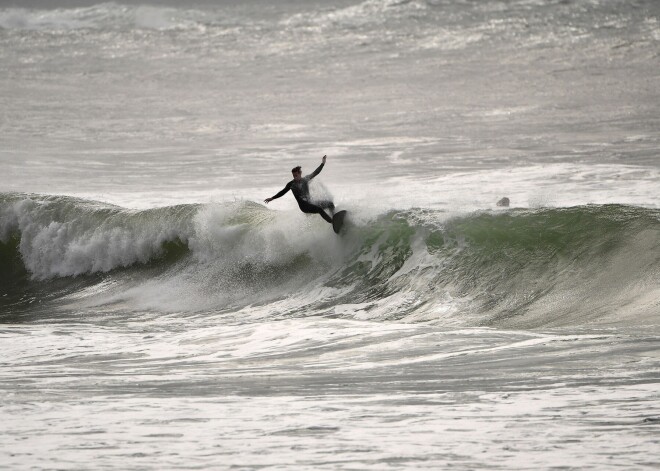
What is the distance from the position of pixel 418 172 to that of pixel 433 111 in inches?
461

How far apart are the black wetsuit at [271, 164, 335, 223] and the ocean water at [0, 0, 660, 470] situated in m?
0.38

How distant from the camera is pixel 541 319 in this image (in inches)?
463

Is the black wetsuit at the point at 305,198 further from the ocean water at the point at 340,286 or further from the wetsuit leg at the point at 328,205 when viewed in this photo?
the ocean water at the point at 340,286

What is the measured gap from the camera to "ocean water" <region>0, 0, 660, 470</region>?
309 inches

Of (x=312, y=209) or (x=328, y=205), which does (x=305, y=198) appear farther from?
(x=328, y=205)

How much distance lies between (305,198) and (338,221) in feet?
2.26

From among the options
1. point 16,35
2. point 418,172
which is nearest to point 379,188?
point 418,172

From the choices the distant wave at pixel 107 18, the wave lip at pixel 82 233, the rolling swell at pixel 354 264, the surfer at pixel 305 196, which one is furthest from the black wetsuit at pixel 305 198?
the distant wave at pixel 107 18

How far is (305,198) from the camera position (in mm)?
14656

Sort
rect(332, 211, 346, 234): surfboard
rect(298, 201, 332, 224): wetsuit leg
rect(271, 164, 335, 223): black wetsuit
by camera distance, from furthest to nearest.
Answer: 1. rect(332, 211, 346, 234): surfboard
2. rect(298, 201, 332, 224): wetsuit leg
3. rect(271, 164, 335, 223): black wetsuit

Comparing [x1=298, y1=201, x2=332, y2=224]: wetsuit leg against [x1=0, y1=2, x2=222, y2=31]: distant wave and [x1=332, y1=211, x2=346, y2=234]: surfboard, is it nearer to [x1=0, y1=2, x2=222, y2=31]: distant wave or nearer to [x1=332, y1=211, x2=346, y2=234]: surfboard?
[x1=332, y1=211, x2=346, y2=234]: surfboard

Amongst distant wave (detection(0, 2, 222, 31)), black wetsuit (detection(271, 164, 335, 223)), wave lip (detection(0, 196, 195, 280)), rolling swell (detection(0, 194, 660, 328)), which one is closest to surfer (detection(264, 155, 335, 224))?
black wetsuit (detection(271, 164, 335, 223))

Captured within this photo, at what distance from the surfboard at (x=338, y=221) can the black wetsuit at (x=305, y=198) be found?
66 millimetres

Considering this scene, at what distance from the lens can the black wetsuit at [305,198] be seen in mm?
14336
